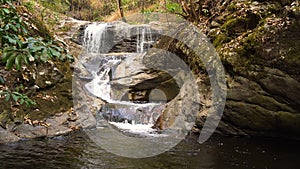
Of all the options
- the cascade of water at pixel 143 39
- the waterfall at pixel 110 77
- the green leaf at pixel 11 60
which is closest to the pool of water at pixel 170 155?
the waterfall at pixel 110 77

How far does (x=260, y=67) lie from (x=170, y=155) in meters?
2.93

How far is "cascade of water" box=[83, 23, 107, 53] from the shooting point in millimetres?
17312

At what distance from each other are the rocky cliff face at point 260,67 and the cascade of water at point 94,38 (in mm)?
10914

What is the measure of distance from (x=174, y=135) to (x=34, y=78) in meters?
4.09

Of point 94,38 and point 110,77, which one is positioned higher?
point 94,38

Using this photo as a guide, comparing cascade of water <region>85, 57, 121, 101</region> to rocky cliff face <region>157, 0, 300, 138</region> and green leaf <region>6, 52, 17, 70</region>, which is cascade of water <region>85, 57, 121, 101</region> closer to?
rocky cliff face <region>157, 0, 300, 138</region>

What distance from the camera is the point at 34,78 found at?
24.6 feet

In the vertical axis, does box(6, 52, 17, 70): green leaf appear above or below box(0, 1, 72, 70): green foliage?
below

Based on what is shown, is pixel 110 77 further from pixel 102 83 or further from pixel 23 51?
pixel 23 51

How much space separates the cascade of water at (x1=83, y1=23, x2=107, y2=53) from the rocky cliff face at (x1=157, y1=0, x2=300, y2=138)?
1091 cm

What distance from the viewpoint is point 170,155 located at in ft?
17.9

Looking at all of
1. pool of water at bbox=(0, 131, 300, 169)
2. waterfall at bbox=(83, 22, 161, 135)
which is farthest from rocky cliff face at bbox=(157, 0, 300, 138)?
waterfall at bbox=(83, 22, 161, 135)

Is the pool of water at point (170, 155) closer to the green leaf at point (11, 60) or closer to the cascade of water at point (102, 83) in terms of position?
the green leaf at point (11, 60)

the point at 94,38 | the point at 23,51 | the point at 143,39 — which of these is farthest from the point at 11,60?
the point at 94,38
